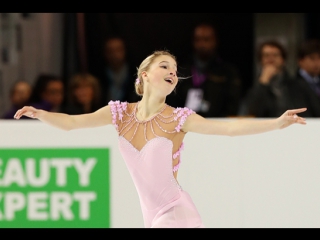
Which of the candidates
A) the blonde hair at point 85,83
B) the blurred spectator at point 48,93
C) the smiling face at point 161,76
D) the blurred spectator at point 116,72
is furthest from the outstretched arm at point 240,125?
the blurred spectator at point 116,72

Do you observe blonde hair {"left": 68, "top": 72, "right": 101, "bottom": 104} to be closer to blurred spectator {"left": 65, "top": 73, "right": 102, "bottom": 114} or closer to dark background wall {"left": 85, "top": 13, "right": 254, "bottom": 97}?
blurred spectator {"left": 65, "top": 73, "right": 102, "bottom": 114}

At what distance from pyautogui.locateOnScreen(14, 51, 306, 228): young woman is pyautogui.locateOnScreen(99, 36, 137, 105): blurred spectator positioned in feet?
11.8

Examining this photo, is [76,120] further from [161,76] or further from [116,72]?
[116,72]

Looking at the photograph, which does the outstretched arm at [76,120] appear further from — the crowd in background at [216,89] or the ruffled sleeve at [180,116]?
the crowd in background at [216,89]

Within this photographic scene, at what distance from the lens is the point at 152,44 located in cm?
920

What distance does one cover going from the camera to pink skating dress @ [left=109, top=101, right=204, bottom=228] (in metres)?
4.50

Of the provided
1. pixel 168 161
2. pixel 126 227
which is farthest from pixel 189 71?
pixel 168 161

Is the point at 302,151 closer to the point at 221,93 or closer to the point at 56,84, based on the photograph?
the point at 221,93

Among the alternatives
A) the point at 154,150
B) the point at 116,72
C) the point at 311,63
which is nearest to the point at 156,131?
the point at 154,150

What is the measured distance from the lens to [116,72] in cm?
848

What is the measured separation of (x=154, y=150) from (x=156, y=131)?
0.11 metres

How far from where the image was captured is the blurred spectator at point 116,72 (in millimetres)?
8305

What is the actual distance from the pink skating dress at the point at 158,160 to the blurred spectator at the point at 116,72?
144 inches

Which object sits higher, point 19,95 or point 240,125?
point 19,95
